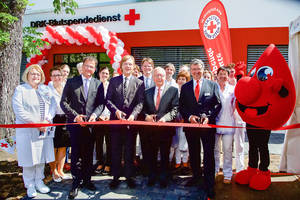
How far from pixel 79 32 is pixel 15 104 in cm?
632

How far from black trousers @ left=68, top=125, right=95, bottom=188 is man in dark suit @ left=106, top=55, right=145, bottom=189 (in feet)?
1.18

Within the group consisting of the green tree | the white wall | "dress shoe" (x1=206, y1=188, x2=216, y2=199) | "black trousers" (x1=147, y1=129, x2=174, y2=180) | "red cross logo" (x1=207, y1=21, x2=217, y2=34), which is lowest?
"dress shoe" (x1=206, y1=188, x2=216, y2=199)

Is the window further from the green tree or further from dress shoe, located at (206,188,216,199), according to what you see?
dress shoe, located at (206,188,216,199)

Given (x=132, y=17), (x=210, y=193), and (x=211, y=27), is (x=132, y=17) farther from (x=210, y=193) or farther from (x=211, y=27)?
(x=210, y=193)

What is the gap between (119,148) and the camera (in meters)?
3.35

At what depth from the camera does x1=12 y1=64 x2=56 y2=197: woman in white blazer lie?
2965 millimetres

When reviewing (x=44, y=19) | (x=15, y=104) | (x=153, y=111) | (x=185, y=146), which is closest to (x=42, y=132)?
(x=15, y=104)

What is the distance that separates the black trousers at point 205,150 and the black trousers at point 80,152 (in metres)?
1.51

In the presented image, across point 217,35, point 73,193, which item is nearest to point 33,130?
point 73,193

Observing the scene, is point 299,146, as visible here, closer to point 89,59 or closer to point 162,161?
point 162,161

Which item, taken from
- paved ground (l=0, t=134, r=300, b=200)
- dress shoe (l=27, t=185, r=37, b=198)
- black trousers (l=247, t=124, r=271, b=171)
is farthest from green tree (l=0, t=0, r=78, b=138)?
black trousers (l=247, t=124, r=271, b=171)

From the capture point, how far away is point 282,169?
3.40 metres

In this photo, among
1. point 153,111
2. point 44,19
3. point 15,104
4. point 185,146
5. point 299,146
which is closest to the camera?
point 15,104

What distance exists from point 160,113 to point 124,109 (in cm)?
57
